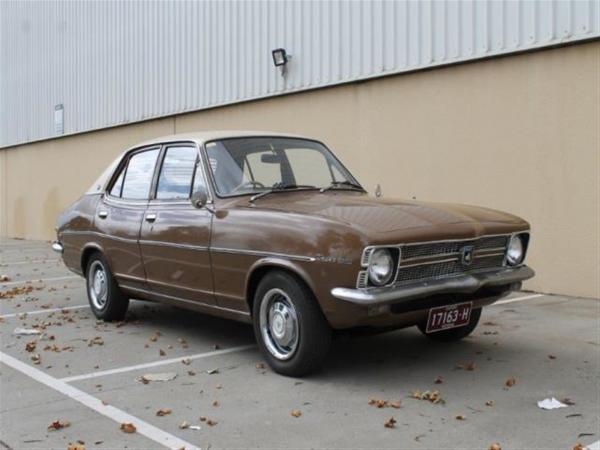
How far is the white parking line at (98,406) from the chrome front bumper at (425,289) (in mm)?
1281

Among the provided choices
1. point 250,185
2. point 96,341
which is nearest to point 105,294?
point 96,341

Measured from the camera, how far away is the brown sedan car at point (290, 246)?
4359 mm

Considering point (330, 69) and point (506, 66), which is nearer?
point (506, 66)

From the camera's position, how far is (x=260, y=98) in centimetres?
1205

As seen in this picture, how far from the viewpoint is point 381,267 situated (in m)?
4.32

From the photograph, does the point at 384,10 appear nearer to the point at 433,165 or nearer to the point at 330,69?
the point at 330,69

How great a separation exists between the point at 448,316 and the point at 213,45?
9.71 meters

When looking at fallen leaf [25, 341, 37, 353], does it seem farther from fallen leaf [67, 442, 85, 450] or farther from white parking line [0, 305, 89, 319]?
fallen leaf [67, 442, 85, 450]

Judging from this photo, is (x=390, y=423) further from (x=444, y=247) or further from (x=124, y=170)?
(x=124, y=170)

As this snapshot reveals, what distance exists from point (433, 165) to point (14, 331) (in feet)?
18.2

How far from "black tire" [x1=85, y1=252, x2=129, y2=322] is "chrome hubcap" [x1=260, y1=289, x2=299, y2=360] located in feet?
7.69

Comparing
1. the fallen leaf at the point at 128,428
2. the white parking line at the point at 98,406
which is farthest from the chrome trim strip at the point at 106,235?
the fallen leaf at the point at 128,428

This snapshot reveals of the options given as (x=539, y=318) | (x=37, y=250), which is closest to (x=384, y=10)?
(x=539, y=318)

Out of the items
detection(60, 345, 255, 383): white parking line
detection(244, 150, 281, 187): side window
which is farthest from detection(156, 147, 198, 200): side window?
detection(60, 345, 255, 383): white parking line
